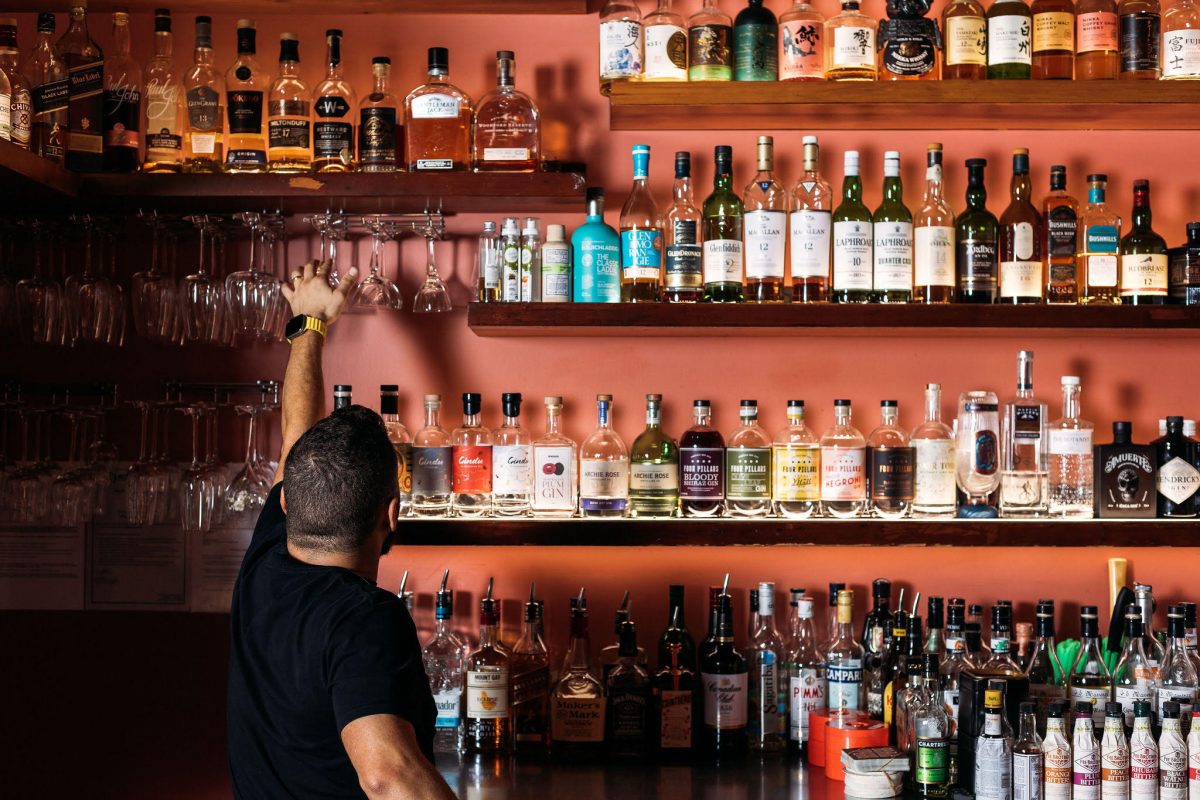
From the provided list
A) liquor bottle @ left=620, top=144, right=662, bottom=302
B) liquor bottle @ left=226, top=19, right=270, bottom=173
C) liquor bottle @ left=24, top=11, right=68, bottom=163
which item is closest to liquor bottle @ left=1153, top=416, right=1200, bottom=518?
liquor bottle @ left=620, top=144, right=662, bottom=302

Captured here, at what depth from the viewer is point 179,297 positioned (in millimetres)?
2539

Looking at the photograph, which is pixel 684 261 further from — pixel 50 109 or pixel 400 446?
pixel 50 109

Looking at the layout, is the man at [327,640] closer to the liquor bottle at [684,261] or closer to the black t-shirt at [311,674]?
the black t-shirt at [311,674]

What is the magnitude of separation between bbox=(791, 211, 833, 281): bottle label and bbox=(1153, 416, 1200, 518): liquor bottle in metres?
0.79

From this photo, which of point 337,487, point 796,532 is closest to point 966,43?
point 796,532

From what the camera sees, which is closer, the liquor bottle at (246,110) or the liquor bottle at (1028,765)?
the liquor bottle at (1028,765)

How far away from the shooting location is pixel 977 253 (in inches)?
96.2

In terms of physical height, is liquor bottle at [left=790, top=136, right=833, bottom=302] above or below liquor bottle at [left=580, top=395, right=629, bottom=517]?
above

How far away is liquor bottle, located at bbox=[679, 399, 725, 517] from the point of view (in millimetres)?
2455

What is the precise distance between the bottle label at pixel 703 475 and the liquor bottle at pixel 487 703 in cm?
48

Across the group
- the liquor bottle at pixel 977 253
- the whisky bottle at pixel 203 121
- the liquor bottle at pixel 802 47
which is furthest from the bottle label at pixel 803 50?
the whisky bottle at pixel 203 121

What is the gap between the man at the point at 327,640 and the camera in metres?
1.49

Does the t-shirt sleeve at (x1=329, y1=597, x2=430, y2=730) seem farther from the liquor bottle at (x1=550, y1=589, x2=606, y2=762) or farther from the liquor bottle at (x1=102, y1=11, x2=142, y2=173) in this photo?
the liquor bottle at (x1=102, y1=11, x2=142, y2=173)

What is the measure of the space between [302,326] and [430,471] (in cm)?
39
